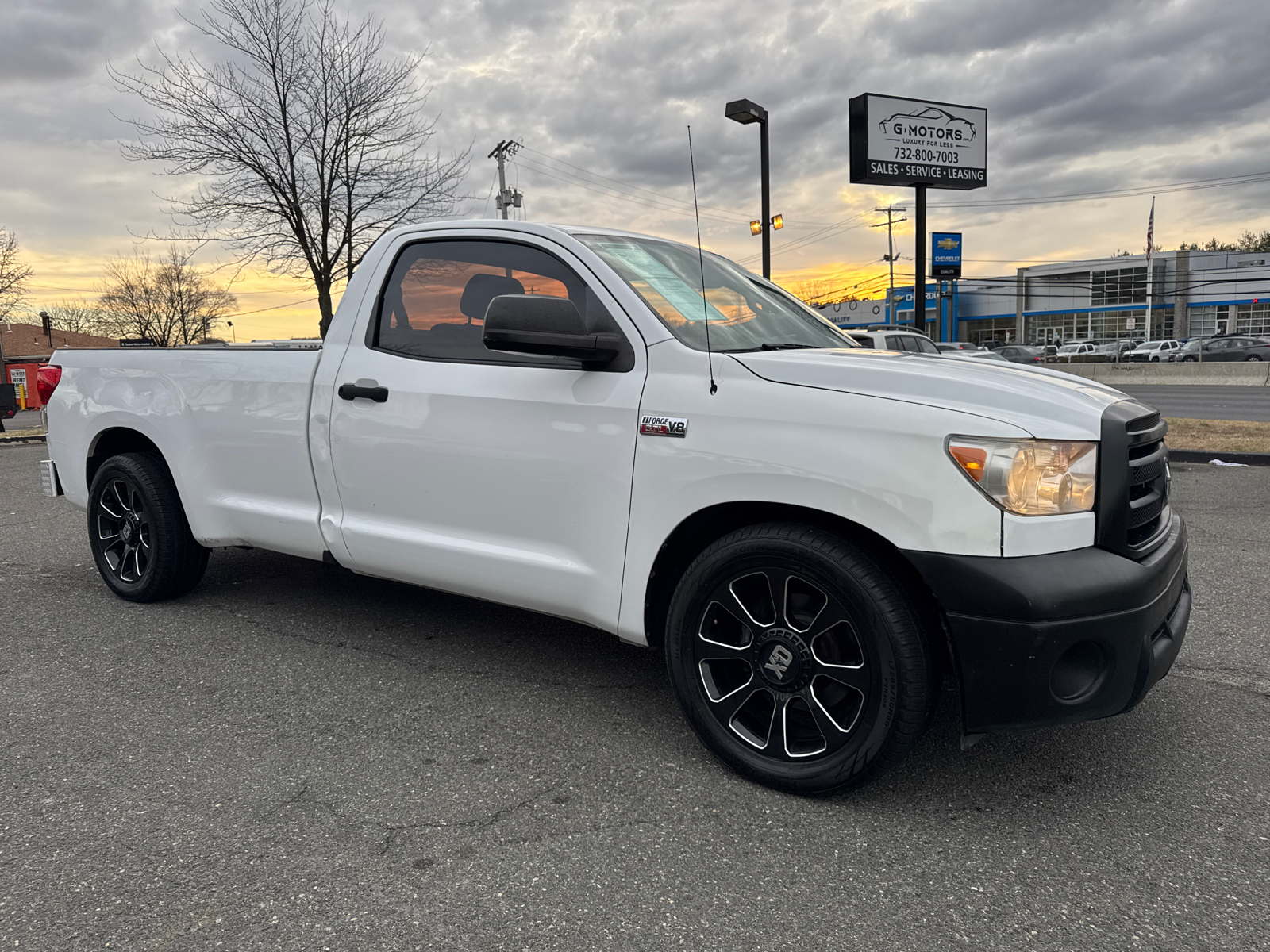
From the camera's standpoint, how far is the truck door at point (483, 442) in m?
3.08

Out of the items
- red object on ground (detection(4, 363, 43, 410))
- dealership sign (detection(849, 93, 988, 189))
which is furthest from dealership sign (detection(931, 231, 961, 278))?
red object on ground (detection(4, 363, 43, 410))

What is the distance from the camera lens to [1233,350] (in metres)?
40.5

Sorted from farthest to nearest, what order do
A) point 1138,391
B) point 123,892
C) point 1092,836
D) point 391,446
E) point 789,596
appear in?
point 1138,391 < point 391,446 < point 789,596 < point 1092,836 < point 123,892

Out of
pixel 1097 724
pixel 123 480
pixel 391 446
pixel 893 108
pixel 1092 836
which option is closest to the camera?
pixel 1092 836

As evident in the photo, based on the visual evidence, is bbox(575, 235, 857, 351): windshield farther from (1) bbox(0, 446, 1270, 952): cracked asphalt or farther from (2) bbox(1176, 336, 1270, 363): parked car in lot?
(2) bbox(1176, 336, 1270, 363): parked car in lot

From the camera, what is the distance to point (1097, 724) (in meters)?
3.23

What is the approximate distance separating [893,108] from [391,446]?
768 inches

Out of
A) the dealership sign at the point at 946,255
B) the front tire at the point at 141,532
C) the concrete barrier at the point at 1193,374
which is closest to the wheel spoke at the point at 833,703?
the front tire at the point at 141,532

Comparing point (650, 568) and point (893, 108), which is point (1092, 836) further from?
point (893, 108)

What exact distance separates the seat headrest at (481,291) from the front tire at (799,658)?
1421 mm

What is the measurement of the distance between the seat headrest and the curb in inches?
343

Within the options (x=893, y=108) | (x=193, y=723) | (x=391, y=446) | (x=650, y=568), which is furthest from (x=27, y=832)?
(x=893, y=108)

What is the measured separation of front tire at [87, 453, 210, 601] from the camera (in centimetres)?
459

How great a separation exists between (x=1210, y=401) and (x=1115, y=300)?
51.6 m
